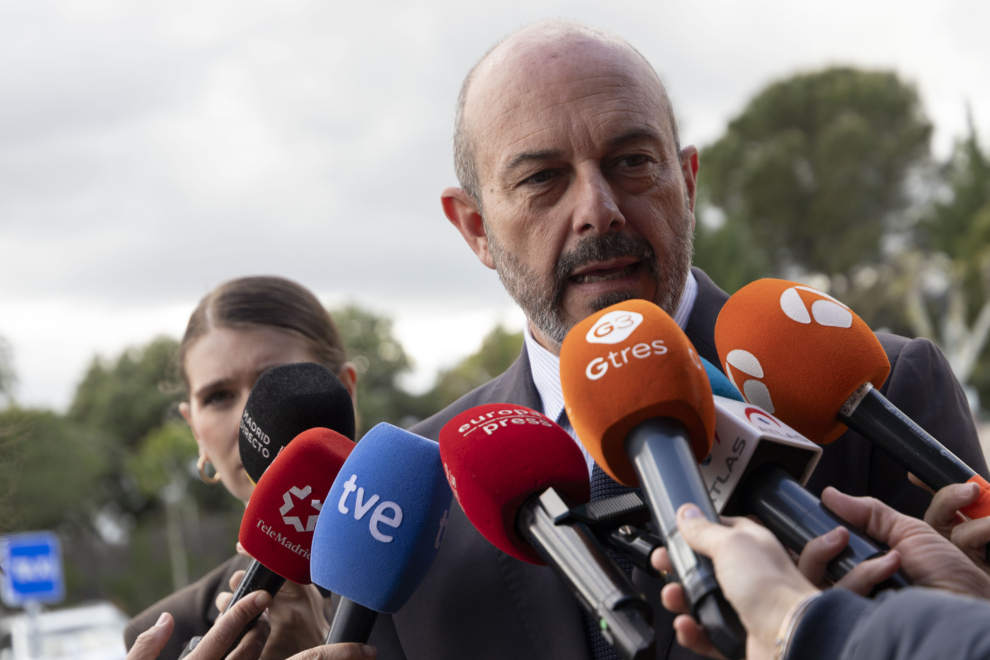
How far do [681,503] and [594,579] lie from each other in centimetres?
18

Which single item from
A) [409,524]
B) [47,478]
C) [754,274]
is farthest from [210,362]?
[47,478]

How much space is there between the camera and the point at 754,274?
22.4 m

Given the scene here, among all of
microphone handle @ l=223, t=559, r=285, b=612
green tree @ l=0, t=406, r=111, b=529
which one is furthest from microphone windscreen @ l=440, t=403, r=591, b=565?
green tree @ l=0, t=406, r=111, b=529

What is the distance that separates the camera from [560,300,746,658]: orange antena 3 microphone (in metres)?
1.04

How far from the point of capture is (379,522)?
161 cm

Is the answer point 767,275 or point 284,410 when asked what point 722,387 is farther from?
point 767,275

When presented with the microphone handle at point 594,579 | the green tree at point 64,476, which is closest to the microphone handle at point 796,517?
the microphone handle at point 594,579

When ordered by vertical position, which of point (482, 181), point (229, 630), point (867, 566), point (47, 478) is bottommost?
point (47, 478)

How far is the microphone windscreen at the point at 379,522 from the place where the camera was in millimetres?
1593

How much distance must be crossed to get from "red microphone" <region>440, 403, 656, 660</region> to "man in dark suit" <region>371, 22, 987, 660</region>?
449mm

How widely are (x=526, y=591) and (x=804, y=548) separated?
3.06 ft

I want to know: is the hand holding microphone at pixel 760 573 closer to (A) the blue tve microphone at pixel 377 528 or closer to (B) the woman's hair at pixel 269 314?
(A) the blue tve microphone at pixel 377 528

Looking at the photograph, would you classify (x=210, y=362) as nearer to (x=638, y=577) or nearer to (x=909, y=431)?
(x=638, y=577)

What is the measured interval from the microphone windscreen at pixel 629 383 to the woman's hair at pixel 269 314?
1730 mm
